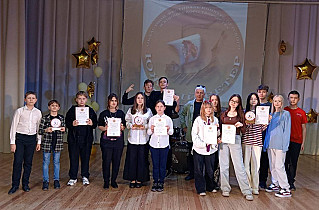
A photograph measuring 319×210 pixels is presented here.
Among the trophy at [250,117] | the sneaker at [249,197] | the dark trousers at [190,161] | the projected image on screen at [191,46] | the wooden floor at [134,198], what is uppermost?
the projected image on screen at [191,46]

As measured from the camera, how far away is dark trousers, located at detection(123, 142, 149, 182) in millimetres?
4406

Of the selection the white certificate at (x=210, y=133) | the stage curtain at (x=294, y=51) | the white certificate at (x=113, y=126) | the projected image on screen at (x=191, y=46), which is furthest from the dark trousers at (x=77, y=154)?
the stage curtain at (x=294, y=51)

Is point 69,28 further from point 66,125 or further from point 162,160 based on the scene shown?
point 162,160

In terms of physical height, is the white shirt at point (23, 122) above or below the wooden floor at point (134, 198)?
above

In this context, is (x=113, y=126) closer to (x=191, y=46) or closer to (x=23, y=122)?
(x=23, y=122)

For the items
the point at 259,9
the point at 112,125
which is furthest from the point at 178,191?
the point at 259,9

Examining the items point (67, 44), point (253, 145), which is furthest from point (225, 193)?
point (67, 44)

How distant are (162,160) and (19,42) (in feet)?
12.6

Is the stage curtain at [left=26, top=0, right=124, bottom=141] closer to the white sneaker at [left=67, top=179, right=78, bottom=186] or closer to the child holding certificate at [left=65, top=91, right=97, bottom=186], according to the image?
the child holding certificate at [left=65, top=91, right=97, bottom=186]

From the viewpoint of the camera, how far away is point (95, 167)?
553 cm

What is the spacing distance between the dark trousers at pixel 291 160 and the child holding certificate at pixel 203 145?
1.19 metres

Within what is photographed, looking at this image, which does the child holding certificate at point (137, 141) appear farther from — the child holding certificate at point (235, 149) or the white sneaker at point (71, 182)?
the child holding certificate at point (235, 149)

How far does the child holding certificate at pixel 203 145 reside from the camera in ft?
13.4

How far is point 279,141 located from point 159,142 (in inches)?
60.1
